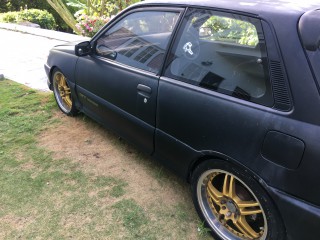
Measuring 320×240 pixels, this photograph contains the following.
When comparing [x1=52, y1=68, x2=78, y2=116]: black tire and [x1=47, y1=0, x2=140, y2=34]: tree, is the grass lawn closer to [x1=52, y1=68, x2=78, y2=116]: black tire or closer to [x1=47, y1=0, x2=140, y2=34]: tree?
[x1=52, y1=68, x2=78, y2=116]: black tire

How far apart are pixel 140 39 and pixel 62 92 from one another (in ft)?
6.08

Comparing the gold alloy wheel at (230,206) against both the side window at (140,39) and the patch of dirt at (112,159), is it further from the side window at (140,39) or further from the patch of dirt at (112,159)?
the side window at (140,39)

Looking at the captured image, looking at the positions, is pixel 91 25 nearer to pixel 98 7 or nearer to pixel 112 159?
pixel 98 7

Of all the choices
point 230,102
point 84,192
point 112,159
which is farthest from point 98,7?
point 230,102

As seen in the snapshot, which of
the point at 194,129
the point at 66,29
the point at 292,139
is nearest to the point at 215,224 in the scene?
the point at 194,129

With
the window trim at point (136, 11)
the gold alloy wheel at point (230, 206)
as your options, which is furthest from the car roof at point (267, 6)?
the gold alloy wheel at point (230, 206)

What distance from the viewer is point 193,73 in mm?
2404

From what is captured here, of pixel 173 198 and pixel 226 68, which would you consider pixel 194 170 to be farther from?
pixel 226 68

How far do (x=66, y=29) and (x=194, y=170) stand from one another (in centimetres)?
1476

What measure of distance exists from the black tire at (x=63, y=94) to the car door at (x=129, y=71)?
646mm

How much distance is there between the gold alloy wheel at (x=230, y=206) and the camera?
2203 millimetres

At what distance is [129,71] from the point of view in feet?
9.62

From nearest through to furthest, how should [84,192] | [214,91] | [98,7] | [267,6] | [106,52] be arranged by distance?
[267,6] → [214,91] → [84,192] → [106,52] → [98,7]

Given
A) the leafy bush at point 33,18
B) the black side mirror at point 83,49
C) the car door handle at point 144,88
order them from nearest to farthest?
the car door handle at point 144,88, the black side mirror at point 83,49, the leafy bush at point 33,18
